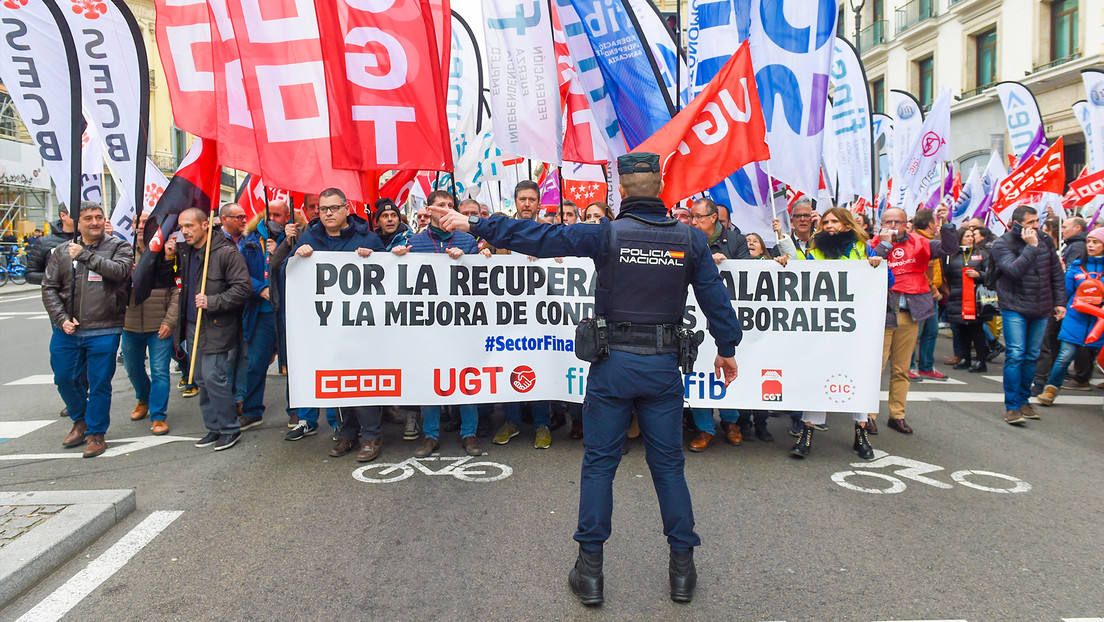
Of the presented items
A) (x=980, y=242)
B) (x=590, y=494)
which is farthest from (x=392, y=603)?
(x=980, y=242)

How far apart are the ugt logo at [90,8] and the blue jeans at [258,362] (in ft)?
9.36

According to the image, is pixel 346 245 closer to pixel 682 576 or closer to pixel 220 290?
pixel 220 290

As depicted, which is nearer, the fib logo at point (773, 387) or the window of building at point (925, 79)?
the fib logo at point (773, 387)

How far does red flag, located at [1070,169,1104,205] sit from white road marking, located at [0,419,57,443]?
39.5ft

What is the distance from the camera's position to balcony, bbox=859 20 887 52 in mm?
30109

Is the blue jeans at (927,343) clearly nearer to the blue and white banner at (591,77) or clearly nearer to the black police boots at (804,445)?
the black police boots at (804,445)

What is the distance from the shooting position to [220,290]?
5926mm

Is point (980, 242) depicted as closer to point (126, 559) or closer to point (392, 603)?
point (392, 603)

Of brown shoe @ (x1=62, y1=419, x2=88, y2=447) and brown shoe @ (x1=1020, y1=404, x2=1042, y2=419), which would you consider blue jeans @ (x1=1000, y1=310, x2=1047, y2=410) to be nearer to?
brown shoe @ (x1=1020, y1=404, x2=1042, y2=419)

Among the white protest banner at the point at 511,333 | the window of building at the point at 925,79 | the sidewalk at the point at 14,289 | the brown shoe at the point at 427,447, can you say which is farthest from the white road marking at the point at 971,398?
the sidewalk at the point at 14,289

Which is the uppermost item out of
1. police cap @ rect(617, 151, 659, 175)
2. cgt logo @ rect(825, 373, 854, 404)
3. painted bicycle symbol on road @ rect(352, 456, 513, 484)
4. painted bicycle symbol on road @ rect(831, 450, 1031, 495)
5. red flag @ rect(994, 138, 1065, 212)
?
red flag @ rect(994, 138, 1065, 212)

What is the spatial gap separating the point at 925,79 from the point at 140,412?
29.6 metres

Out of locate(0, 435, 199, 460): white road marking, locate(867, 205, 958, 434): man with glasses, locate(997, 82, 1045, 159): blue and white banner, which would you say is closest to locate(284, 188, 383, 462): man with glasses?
locate(0, 435, 199, 460): white road marking

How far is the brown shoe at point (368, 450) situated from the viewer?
5.35m
